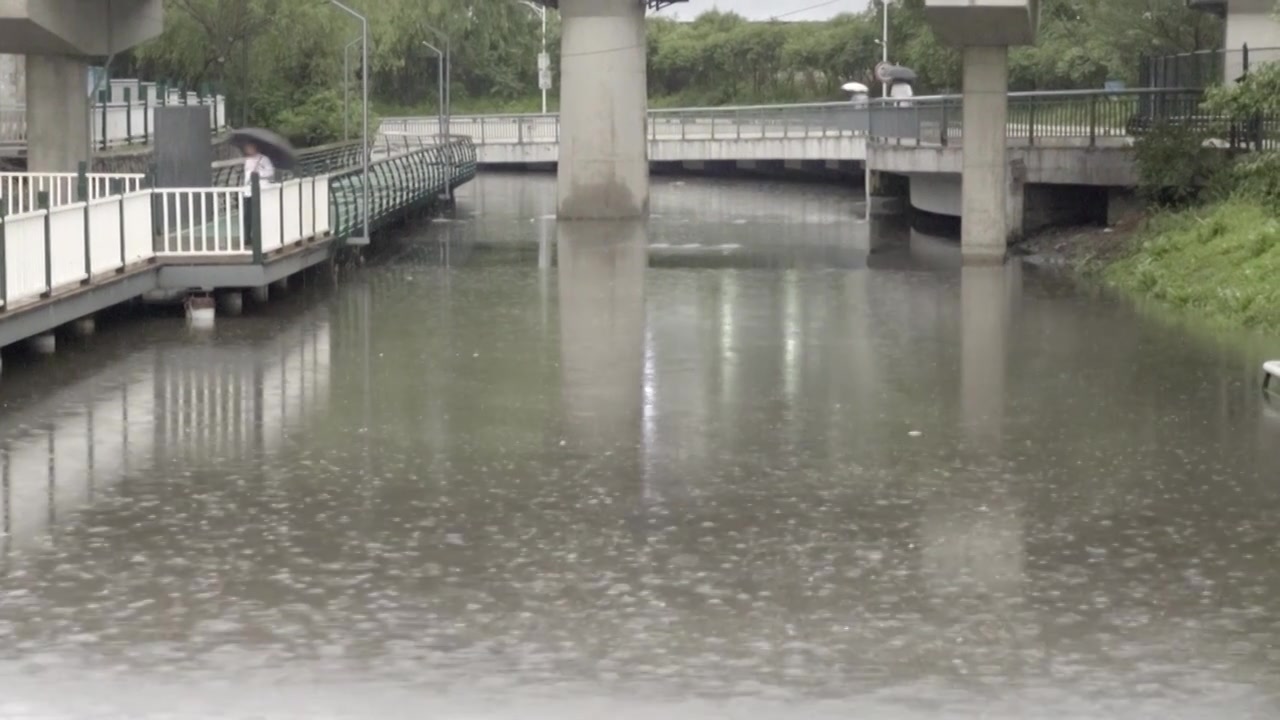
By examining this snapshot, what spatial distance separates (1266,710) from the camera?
9164mm

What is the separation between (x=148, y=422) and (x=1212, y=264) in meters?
15.1

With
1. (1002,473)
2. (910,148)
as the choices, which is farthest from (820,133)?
(1002,473)

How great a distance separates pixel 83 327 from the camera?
870 inches

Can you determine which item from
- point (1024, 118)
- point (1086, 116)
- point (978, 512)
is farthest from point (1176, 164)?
point (978, 512)

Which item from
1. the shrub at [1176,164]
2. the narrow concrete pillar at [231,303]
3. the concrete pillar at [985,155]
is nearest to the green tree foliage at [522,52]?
the concrete pillar at [985,155]

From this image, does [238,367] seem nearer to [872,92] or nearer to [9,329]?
[9,329]

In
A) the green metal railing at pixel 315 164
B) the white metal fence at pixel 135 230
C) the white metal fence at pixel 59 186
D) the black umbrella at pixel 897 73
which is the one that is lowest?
the white metal fence at pixel 135 230

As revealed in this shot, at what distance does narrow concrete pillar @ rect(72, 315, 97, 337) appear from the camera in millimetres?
22078

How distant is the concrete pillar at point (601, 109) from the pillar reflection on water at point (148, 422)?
22093 mm

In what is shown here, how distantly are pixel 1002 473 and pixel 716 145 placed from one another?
48382mm

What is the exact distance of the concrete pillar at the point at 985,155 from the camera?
3192 cm

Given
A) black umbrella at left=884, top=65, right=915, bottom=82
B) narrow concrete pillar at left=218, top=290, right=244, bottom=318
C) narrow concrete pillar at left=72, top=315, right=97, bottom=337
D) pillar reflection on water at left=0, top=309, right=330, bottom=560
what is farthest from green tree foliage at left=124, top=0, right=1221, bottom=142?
pillar reflection on water at left=0, top=309, right=330, bottom=560

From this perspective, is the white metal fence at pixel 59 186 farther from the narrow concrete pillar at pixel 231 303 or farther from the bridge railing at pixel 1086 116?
the bridge railing at pixel 1086 116

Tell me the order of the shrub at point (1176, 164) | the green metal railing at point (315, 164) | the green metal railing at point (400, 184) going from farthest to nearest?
the green metal railing at point (315, 164), the shrub at point (1176, 164), the green metal railing at point (400, 184)
